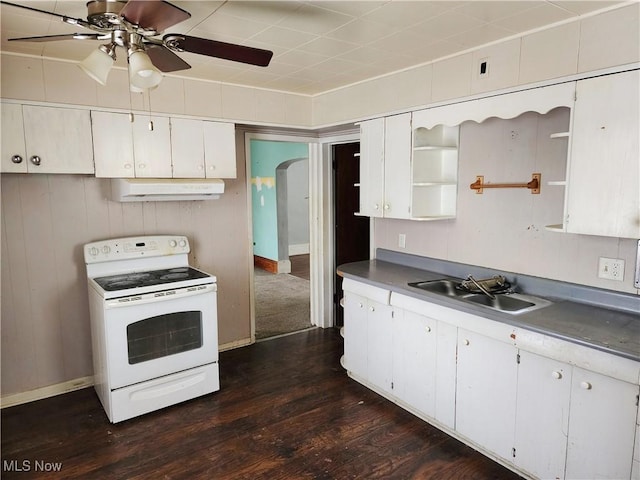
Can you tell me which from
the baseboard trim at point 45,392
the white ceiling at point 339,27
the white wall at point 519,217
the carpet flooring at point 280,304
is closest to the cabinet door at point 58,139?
the white ceiling at point 339,27

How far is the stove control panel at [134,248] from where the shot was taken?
3.15m

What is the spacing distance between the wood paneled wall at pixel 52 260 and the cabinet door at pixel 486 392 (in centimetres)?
248

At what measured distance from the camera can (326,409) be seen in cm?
297

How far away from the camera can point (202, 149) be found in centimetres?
337

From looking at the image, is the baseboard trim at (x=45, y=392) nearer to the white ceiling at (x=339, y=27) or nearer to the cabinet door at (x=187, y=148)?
the cabinet door at (x=187, y=148)

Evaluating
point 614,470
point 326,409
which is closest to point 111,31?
point 326,409

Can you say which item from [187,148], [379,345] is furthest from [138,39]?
[379,345]

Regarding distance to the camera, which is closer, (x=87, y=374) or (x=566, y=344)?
(x=566, y=344)

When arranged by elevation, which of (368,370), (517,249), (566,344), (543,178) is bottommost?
(368,370)

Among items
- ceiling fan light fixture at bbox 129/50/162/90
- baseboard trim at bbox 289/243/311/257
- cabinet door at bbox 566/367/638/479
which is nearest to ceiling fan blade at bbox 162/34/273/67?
ceiling fan light fixture at bbox 129/50/162/90

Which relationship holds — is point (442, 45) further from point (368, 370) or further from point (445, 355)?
point (368, 370)

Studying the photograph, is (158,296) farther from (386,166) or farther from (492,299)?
(492,299)

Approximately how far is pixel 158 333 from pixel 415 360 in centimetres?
173

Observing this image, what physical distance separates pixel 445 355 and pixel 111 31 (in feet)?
7.71
